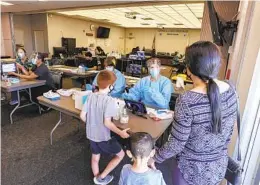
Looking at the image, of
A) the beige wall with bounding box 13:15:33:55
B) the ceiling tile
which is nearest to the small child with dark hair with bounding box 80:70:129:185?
the ceiling tile

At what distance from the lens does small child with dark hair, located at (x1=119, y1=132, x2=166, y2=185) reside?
3.22ft

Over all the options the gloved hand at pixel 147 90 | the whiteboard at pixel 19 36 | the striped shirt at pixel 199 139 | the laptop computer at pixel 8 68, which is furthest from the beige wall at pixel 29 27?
the striped shirt at pixel 199 139

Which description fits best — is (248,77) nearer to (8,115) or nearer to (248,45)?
(248,45)

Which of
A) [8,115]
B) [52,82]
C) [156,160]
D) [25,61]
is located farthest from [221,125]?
[25,61]

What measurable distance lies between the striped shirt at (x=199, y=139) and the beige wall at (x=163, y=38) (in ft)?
41.1

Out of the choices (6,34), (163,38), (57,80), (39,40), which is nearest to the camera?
(57,80)

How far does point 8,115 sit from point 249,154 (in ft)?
12.1

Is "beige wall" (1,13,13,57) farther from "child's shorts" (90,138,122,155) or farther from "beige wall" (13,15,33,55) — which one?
"child's shorts" (90,138,122,155)

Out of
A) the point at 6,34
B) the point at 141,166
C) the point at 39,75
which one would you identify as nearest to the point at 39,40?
the point at 6,34

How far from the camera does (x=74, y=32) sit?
31.3 feet

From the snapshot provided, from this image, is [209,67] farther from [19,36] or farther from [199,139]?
[19,36]

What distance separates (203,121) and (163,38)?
13.5 metres

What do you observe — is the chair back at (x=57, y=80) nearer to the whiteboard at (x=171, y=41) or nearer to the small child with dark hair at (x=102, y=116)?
the small child with dark hair at (x=102, y=116)

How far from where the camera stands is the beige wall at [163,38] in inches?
507
